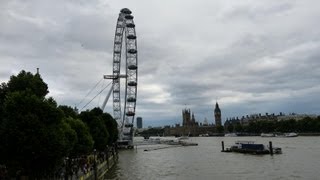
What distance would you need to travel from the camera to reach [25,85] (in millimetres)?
29094

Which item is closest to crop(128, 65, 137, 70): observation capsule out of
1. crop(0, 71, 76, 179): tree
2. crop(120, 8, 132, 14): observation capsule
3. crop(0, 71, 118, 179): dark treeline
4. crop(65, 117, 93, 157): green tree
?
crop(120, 8, 132, 14): observation capsule

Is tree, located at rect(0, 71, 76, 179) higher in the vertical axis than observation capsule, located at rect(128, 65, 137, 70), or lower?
lower

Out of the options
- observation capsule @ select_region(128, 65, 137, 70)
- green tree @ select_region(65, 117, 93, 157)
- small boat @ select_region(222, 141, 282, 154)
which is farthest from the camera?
observation capsule @ select_region(128, 65, 137, 70)

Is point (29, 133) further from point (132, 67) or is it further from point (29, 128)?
point (132, 67)

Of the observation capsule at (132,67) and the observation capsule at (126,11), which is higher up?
the observation capsule at (126,11)

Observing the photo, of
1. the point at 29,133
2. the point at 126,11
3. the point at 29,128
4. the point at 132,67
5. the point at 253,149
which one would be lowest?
the point at 253,149

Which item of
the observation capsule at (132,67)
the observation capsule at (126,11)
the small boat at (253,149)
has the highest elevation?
the observation capsule at (126,11)

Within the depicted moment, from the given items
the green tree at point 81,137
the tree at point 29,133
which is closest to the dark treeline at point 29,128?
the tree at point 29,133

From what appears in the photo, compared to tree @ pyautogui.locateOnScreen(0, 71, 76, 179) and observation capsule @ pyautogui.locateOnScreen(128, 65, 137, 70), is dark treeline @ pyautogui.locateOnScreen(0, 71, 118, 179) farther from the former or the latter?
observation capsule @ pyautogui.locateOnScreen(128, 65, 137, 70)

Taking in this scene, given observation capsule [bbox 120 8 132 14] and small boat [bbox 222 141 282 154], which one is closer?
small boat [bbox 222 141 282 154]

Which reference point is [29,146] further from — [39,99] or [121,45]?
[121,45]

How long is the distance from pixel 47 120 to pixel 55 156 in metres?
2.26

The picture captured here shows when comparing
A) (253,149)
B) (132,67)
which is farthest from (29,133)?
(132,67)

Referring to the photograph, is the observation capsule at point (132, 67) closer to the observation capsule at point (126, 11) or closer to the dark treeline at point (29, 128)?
the observation capsule at point (126, 11)
